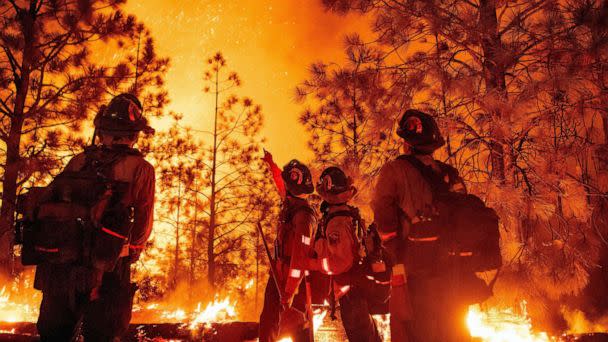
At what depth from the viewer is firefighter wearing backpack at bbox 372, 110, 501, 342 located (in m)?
2.53

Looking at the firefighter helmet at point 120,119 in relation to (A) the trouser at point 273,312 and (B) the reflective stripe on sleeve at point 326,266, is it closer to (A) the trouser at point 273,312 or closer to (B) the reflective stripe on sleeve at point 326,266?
(B) the reflective stripe on sleeve at point 326,266

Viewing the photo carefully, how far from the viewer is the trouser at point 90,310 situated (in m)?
2.58

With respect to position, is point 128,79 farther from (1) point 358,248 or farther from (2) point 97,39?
(1) point 358,248

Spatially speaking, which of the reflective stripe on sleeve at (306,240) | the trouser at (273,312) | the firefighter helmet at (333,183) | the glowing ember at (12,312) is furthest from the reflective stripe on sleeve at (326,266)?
the glowing ember at (12,312)

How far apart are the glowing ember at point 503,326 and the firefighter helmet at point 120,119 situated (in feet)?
12.7

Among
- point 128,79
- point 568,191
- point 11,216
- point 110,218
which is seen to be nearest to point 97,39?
point 128,79

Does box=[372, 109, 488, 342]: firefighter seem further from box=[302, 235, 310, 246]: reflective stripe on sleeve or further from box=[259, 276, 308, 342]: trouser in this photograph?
box=[259, 276, 308, 342]: trouser

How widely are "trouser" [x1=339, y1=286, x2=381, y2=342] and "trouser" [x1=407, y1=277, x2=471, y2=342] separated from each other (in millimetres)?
1090

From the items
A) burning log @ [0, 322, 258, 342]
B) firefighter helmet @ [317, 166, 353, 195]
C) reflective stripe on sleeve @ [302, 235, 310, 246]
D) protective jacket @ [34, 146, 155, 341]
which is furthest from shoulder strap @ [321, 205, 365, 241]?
burning log @ [0, 322, 258, 342]

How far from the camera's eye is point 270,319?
13.8 feet

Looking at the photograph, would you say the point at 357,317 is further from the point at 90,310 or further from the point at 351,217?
the point at 90,310

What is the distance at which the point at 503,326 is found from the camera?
5105 mm

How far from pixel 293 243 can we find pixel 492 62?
323 centimetres

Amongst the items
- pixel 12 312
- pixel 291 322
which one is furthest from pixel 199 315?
pixel 291 322
